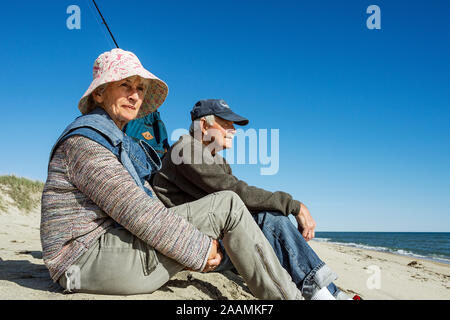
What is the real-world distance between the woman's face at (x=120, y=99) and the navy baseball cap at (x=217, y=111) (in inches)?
32.2

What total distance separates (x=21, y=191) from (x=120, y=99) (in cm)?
1189

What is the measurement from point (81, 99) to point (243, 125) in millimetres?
1447

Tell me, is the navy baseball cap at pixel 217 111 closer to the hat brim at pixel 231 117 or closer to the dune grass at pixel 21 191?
the hat brim at pixel 231 117

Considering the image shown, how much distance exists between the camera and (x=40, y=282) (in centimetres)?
226

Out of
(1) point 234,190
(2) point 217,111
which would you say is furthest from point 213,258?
(2) point 217,111

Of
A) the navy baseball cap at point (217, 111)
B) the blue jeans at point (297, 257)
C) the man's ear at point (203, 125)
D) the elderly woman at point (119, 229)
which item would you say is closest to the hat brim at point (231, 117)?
the navy baseball cap at point (217, 111)

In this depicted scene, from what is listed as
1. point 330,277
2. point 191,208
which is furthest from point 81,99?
point 330,277

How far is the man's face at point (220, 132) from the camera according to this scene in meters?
2.91

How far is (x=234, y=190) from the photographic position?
248 centimetres

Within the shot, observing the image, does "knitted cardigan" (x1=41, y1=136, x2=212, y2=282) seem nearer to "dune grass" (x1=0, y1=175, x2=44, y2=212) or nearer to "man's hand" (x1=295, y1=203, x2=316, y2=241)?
"man's hand" (x1=295, y1=203, x2=316, y2=241)

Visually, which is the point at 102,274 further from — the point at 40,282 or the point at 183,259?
the point at 40,282

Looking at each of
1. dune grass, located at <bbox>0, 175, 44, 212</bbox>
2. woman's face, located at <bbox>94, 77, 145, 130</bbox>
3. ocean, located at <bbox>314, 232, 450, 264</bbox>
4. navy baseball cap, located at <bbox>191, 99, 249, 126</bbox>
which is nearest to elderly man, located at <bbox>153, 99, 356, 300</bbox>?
navy baseball cap, located at <bbox>191, 99, 249, 126</bbox>

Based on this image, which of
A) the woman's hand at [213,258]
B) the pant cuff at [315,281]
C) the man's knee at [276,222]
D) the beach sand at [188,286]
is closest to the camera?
the woman's hand at [213,258]

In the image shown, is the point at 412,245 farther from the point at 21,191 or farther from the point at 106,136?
the point at 106,136
